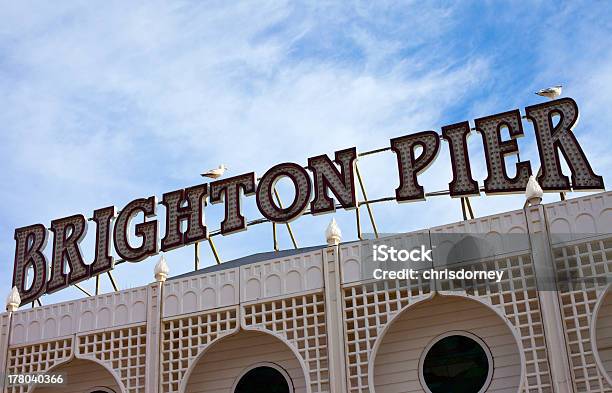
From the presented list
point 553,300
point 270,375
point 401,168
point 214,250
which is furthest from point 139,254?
point 553,300

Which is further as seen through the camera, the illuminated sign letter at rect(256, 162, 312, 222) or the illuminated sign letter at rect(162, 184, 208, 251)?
the illuminated sign letter at rect(162, 184, 208, 251)

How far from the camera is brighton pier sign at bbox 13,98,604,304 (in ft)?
66.6

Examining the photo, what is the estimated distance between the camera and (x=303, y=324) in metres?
18.9

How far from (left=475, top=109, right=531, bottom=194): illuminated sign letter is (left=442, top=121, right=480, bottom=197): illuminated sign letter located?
13.9 inches

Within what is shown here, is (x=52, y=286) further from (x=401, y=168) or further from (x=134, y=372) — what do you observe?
(x=401, y=168)

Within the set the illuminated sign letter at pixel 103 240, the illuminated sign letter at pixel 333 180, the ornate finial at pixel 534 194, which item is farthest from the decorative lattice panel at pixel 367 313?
the illuminated sign letter at pixel 103 240

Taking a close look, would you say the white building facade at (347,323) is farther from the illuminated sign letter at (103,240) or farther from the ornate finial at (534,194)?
the illuminated sign letter at (103,240)

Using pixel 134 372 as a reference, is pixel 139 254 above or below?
above

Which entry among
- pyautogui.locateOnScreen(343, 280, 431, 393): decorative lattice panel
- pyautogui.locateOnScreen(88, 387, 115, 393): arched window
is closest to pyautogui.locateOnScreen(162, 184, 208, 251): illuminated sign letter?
pyautogui.locateOnScreen(88, 387, 115, 393): arched window

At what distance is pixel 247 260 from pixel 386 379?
8.95m

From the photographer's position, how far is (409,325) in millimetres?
18453

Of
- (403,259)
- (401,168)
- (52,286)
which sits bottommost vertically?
(403,259)

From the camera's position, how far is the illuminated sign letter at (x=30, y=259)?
79.0ft

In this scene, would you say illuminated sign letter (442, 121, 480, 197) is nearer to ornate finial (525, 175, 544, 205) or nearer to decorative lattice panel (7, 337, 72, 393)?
ornate finial (525, 175, 544, 205)
